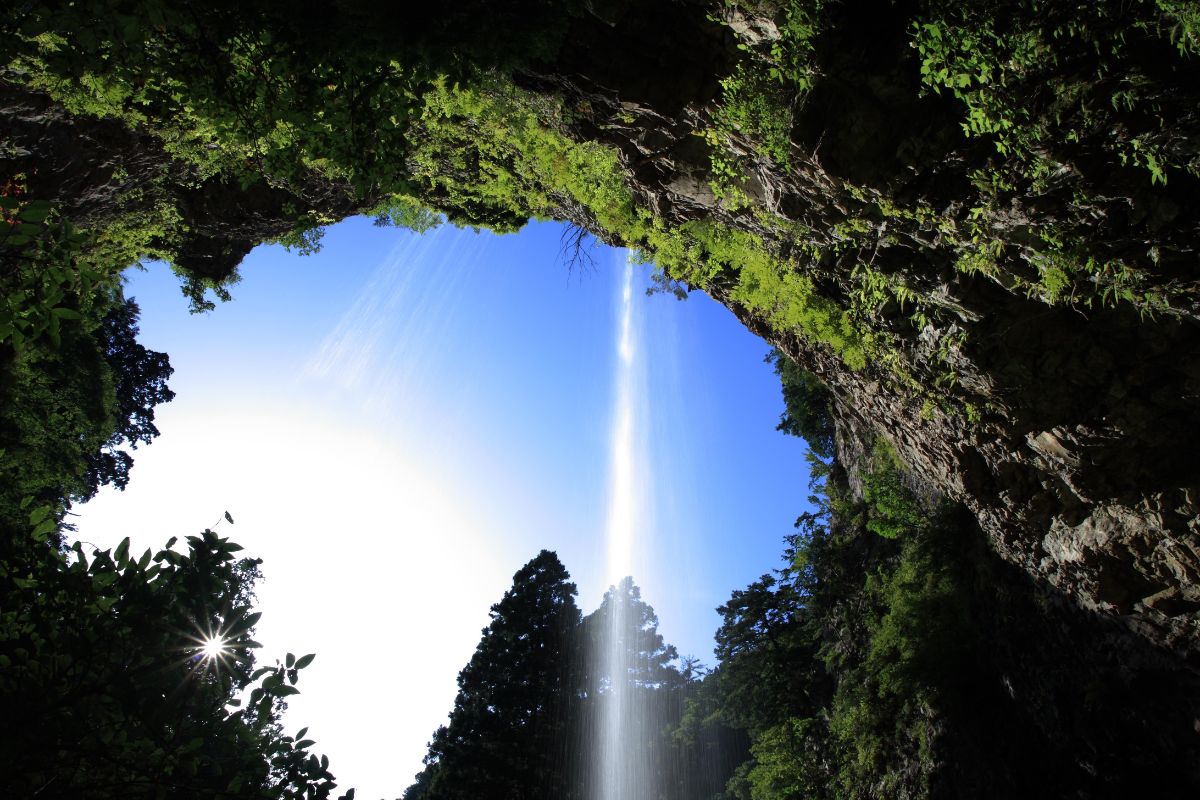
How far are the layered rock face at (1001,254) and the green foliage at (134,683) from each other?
236 inches

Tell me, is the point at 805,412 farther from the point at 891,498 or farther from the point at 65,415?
the point at 65,415

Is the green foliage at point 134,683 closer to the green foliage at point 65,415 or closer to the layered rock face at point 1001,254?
the layered rock face at point 1001,254

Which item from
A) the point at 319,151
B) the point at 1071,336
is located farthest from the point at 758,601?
the point at 319,151

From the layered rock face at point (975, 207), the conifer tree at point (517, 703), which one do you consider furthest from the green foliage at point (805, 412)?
the conifer tree at point (517, 703)

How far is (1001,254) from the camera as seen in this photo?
5508 millimetres

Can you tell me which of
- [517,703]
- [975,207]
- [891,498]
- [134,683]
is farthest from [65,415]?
[891,498]

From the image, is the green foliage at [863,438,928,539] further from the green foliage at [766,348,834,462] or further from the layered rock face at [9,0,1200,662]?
the green foliage at [766,348,834,462]

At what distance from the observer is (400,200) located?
1096 centimetres

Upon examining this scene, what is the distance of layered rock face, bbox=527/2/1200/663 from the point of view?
461 centimetres

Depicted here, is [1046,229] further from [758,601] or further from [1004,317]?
[758,601]

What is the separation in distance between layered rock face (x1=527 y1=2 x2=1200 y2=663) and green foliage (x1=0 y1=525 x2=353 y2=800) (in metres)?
5.99

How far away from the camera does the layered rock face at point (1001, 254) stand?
4.61 metres

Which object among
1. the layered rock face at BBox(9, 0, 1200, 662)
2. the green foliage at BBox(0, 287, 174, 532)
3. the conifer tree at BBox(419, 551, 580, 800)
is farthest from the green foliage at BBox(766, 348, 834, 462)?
the green foliage at BBox(0, 287, 174, 532)

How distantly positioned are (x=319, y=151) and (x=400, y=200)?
632 cm
